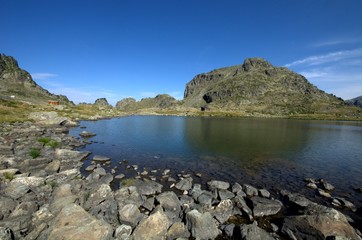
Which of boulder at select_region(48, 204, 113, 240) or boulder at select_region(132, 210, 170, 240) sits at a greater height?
boulder at select_region(48, 204, 113, 240)

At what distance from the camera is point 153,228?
10.0m

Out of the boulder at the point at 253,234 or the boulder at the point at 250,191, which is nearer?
the boulder at the point at 253,234

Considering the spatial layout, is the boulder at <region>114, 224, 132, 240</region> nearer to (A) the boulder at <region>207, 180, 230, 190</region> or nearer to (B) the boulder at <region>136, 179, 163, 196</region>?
(B) the boulder at <region>136, 179, 163, 196</region>

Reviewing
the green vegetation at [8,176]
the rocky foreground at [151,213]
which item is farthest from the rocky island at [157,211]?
the green vegetation at [8,176]

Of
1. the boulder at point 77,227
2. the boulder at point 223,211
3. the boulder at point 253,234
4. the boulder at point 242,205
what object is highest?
the boulder at point 77,227

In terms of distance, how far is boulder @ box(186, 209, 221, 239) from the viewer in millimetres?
10570

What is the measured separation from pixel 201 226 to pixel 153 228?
9.31ft

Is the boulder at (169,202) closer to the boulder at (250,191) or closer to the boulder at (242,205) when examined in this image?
the boulder at (242,205)

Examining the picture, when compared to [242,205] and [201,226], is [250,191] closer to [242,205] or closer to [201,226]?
[242,205]

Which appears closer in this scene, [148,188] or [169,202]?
[169,202]

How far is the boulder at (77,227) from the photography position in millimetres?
8766

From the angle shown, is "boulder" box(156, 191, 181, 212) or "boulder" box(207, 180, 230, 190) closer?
"boulder" box(156, 191, 181, 212)

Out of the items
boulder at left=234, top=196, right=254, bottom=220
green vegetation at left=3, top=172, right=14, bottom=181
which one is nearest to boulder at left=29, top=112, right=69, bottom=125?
green vegetation at left=3, top=172, right=14, bottom=181

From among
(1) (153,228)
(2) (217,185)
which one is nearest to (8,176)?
(1) (153,228)
